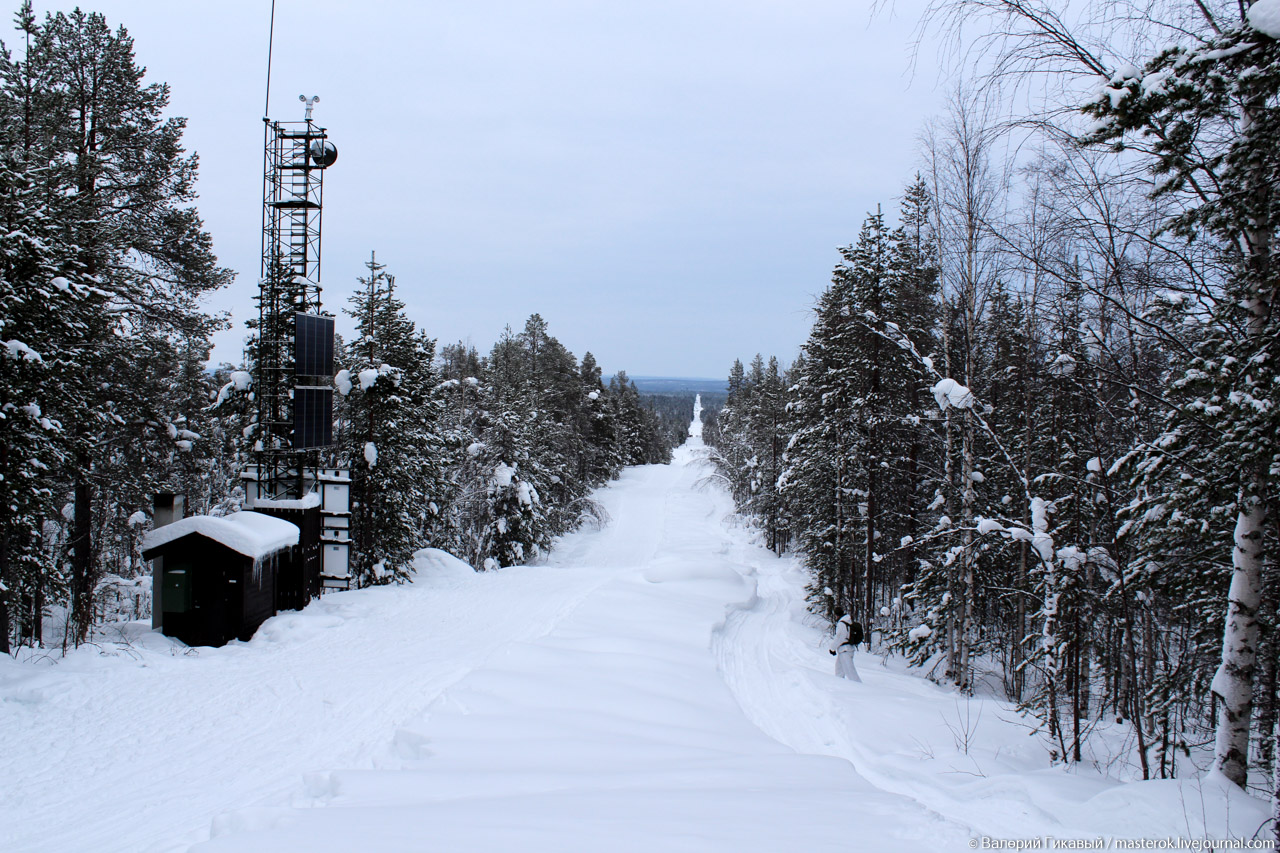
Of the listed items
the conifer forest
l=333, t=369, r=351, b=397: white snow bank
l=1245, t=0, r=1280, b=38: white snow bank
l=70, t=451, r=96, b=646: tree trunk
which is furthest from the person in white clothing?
l=333, t=369, r=351, b=397: white snow bank

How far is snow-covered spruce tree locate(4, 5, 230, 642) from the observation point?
1182 centimetres

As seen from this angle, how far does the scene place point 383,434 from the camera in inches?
805

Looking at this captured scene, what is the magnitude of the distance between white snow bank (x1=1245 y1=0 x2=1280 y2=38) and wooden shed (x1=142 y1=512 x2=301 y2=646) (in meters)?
15.9

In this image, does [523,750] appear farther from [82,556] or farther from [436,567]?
[436,567]

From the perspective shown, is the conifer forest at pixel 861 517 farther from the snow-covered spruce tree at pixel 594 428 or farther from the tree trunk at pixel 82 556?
the snow-covered spruce tree at pixel 594 428

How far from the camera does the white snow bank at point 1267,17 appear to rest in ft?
13.6

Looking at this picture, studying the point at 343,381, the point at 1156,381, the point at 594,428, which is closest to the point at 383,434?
the point at 343,381

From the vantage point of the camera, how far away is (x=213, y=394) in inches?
1107

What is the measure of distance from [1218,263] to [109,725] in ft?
43.7

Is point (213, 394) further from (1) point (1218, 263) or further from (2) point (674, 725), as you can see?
(1) point (1218, 263)

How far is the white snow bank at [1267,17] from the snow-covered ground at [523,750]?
5388mm

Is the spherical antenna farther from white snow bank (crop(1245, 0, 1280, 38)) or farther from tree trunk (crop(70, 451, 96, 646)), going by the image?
white snow bank (crop(1245, 0, 1280, 38))

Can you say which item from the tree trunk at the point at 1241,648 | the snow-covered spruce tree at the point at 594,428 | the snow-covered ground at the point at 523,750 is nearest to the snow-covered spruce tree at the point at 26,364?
the snow-covered ground at the point at 523,750

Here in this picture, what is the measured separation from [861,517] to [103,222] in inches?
721
